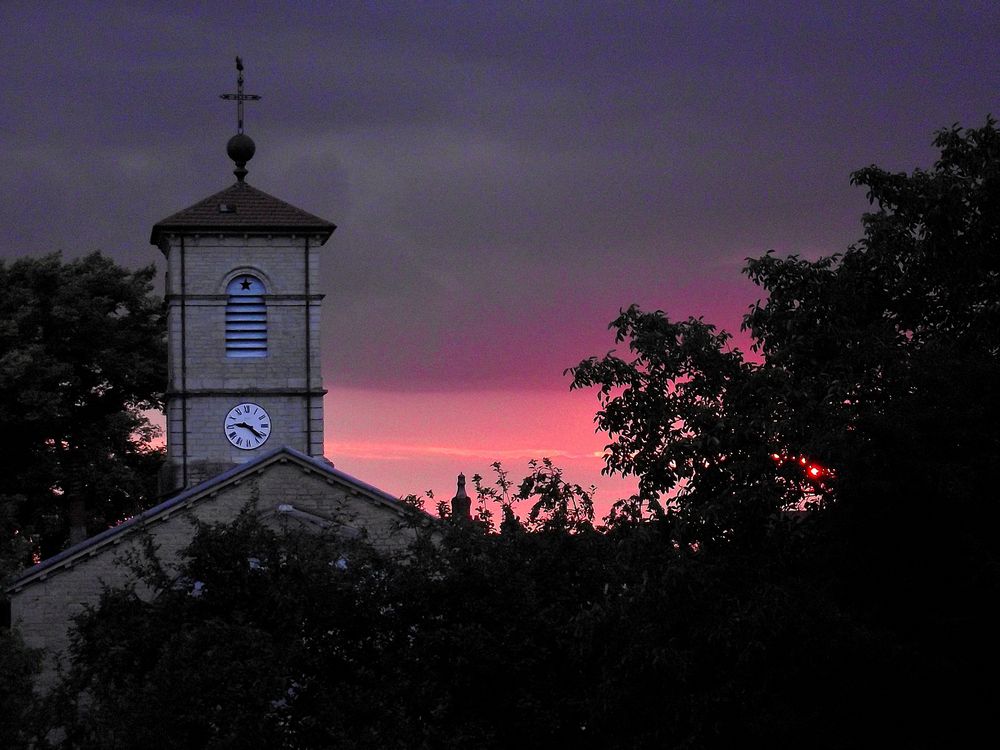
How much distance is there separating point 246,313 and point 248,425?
3.35 m

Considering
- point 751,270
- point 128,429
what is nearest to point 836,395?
point 751,270

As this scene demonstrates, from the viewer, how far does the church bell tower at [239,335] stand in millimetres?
48781

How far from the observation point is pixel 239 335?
164ft

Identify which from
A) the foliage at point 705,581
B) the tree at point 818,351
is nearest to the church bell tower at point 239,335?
the foliage at point 705,581

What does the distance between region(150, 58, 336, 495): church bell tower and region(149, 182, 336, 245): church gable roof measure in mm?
29

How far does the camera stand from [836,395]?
22.8 metres

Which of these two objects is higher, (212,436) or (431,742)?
(212,436)

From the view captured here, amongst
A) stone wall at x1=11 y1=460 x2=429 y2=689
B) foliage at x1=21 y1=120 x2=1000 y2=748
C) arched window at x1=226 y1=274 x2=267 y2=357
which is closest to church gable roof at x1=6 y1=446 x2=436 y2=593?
stone wall at x1=11 y1=460 x2=429 y2=689

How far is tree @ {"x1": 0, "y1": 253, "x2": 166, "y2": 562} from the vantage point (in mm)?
55219

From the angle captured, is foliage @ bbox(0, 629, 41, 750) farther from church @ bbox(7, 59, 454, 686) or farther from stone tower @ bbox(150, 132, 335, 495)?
stone tower @ bbox(150, 132, 335, 495)

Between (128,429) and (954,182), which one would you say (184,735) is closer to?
(954,182)

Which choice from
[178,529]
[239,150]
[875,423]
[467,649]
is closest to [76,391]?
[239,150]

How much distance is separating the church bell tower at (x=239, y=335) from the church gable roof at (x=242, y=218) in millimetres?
29

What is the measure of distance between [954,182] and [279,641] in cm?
1086
